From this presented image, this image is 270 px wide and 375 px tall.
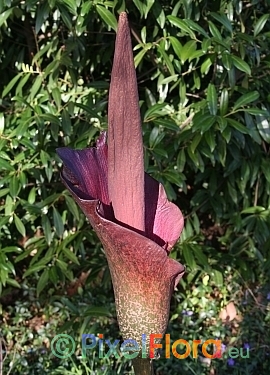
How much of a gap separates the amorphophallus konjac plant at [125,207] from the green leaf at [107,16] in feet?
2.82

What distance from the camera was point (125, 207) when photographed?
0.58 metres

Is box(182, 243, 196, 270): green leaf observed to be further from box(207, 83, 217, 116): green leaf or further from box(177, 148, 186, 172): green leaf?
box(207, 83, 217, 116): green leaf

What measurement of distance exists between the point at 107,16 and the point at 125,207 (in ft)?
3.16

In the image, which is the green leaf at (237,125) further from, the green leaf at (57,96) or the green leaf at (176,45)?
the green leaf at (57,96)

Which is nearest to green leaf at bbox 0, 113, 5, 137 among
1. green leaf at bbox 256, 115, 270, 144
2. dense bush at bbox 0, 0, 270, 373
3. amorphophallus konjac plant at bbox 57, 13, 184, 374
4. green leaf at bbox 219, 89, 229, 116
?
dense bush at bbox 0, 0, 270, 373

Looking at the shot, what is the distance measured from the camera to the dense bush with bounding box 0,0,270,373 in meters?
1.55

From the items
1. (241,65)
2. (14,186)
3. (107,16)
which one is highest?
(107,16)

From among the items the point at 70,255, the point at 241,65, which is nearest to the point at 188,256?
the point at 70,255

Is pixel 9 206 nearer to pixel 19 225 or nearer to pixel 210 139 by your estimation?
pixel 19 225

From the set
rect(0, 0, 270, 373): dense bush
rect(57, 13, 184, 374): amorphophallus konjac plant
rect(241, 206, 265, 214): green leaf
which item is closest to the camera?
rect(57, 13, 184, 374): amorphophallus konjac plant

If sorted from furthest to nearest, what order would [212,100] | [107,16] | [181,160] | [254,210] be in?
[254,210]
[181,160]
[212,100]
[107,16]

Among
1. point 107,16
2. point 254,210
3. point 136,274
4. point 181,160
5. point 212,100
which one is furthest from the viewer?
point 254,210

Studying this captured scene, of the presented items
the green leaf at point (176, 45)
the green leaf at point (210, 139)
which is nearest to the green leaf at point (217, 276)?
the green leaf at point (210, 139)

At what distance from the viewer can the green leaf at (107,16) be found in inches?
56.0
